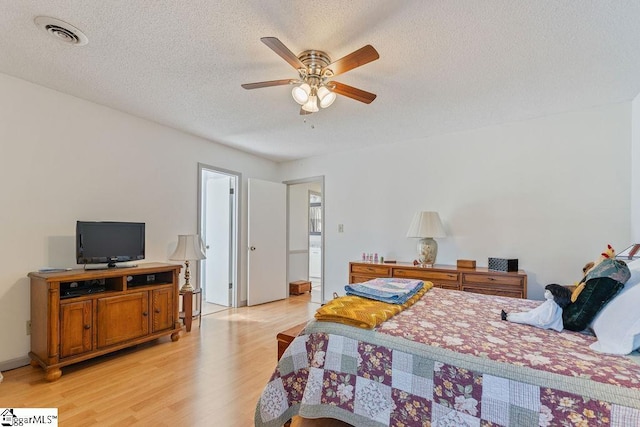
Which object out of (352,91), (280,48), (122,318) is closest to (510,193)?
(352,91)

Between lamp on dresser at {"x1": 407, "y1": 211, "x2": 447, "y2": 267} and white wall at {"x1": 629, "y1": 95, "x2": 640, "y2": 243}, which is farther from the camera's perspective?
lamp on dresser at {"x1": 407, "y1": 211, "x2": 447, "y2": 267}

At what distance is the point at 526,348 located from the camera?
1.35 metres

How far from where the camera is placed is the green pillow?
1451 mm

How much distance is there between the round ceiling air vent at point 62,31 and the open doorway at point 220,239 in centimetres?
248

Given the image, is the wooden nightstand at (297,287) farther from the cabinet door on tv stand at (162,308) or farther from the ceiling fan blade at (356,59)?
the ceiling fan blade at (356,59)

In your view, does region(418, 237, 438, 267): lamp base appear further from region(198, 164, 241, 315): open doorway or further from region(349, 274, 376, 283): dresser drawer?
region(198, 164, 241, 315): open doorway

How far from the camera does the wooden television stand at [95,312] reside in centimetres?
239

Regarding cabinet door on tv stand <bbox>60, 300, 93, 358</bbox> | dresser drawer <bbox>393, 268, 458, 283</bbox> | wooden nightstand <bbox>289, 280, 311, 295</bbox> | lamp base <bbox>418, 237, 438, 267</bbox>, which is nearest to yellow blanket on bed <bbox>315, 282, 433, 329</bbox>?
dresser drawer <bbox>393, 268, 458, 283</bbox>

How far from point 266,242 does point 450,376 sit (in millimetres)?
4037

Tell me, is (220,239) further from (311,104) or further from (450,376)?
(450,376)

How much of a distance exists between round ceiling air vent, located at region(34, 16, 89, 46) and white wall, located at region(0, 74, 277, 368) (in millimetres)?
1061

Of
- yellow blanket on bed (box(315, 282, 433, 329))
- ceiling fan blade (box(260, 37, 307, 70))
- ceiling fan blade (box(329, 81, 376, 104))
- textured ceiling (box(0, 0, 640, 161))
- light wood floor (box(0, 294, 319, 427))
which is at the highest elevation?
textured ceiling (box(0, 0, 640, 161))

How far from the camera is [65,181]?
2893 millimetres

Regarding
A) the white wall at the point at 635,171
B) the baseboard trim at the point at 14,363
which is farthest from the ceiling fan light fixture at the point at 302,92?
the baseboard trim at the point at 14,363
